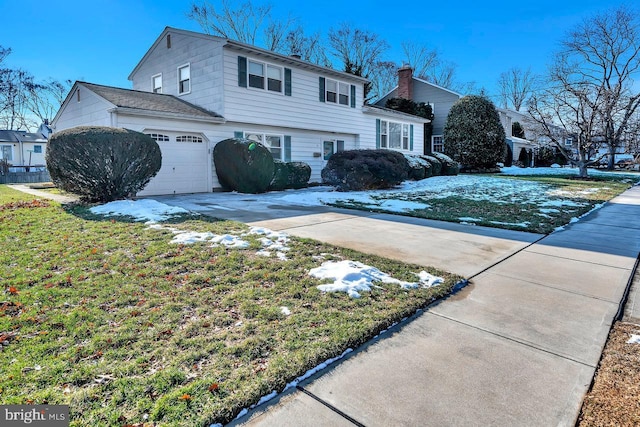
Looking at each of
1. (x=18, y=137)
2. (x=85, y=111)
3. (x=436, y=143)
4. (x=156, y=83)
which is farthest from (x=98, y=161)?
(x=18, y=137)

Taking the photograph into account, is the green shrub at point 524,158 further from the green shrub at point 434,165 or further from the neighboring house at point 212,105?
the neighboring house at point 212,105

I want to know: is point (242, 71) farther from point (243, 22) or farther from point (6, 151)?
point (6, 151)

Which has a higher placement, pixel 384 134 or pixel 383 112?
pixel 383 112

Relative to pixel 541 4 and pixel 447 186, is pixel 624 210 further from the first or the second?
pixel 541 4

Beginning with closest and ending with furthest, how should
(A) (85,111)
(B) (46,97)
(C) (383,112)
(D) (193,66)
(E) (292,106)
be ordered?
Answer: (A) (85,111), (D) (193,66), (E) (292,106), (C) (383,112), (B) (46,97)

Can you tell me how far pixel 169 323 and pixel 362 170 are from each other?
10.6 meters

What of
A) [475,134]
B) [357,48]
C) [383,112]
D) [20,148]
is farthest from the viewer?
[357,48]

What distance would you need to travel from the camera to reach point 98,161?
8.90m

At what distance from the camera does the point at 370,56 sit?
35812 millimetres

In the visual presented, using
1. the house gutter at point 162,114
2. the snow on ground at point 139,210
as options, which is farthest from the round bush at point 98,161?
the house gutter at point 162,114

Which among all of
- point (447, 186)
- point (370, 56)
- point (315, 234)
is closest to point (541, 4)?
point (447, 186)

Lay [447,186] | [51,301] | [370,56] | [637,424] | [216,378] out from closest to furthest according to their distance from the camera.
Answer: [637,424], [216,378], [51,301], [447,186], [370,56]

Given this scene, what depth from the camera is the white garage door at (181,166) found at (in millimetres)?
12328

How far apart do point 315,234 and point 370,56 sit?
110 ft
